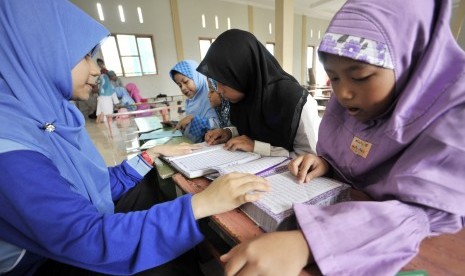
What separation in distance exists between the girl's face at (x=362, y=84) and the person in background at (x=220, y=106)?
1077 millimetres

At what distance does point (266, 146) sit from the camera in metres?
1.00

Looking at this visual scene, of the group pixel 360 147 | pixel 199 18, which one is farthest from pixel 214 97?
pixel 199 18

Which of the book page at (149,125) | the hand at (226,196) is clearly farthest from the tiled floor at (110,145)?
the hand at (226,196)

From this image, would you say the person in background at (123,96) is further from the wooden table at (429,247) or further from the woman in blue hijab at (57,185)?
the wooden table at (429,247)

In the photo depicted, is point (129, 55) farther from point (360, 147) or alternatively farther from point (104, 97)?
point (360, 147)

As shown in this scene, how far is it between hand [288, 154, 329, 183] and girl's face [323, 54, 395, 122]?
19 centimetres

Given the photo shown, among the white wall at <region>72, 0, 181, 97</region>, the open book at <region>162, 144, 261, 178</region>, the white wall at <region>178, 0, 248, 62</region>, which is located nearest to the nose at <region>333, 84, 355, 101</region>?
the open book at <region>162, 144, 261, 178</region>

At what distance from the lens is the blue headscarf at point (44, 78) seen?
558 mm

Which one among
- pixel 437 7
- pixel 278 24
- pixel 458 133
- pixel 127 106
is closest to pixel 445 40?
pixel 437 7

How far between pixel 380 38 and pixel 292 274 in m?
0.47

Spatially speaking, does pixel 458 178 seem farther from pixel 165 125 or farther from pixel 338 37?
pixel 165 125

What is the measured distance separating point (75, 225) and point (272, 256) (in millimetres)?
419

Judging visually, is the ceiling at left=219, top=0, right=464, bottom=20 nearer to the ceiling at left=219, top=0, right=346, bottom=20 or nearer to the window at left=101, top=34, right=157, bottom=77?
the ceiling at left=219, top=0, right=346, bottom=20

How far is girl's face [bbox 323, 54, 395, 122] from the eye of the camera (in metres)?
0.49
